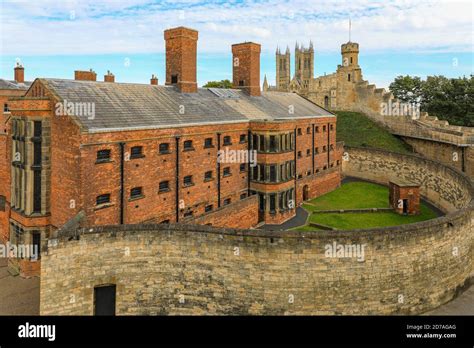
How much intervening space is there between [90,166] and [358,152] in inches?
1391

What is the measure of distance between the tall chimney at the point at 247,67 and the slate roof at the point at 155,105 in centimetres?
130

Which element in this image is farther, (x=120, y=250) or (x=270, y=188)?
(x=270, y=188)

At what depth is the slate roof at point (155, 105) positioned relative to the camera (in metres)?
21.4

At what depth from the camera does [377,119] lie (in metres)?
60.2

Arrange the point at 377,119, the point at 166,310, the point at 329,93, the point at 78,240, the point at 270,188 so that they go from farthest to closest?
1. the point at 329,93
2. the point at 377,119
3. the point at 270,188
4. the point at 166,310
5. the point at 78,240

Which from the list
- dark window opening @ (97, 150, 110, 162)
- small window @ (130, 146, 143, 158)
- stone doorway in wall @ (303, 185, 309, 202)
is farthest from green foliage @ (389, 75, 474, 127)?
dark window opening @ (97, 150, 110, 162)

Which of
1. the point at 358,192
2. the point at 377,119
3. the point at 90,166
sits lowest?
the point at 358,192

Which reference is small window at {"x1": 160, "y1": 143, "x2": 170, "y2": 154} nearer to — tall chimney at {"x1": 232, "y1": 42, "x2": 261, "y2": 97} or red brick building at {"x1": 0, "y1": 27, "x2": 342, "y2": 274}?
red brick building at {"x1": 0, "y1": 27, "x2": 342, "y2": 274}

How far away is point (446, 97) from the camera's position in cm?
5878

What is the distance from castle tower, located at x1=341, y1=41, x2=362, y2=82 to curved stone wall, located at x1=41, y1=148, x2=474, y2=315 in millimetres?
51537

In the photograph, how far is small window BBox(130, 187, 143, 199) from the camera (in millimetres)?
22017

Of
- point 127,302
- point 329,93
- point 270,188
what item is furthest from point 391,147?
point 127,302

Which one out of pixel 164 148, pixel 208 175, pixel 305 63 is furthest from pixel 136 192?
pixel 305 63

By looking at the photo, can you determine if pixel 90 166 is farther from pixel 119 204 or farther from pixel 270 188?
pixel 270 188
